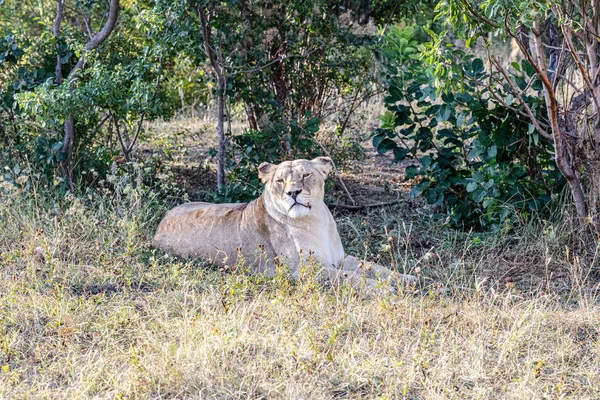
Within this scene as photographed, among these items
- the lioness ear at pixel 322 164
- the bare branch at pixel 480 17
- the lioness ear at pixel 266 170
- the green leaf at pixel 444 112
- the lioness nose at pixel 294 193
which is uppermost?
the bare branch at pixel 480 17

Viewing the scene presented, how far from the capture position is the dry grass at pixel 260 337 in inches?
173

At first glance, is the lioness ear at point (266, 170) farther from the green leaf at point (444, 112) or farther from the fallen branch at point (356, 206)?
the fallen branch at point (356, 206)

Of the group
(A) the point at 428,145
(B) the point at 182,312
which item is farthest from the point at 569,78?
(B) the point at 182,312

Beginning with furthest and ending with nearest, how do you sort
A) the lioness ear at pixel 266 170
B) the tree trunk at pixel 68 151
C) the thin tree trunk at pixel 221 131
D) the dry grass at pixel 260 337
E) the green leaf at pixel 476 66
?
the tree trunk at pixel 68 151 < the thin tree trunk at pixel 221 131 < the green leaf at pixel 476 66 < the lioness ear at pixel 266 170 < the dry grass at pixel 260 337

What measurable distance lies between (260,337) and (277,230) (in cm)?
160

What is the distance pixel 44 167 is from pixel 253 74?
2.13 meters

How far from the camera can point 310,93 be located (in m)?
8.39

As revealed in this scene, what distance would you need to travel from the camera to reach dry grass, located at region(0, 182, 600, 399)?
4387 millimetres

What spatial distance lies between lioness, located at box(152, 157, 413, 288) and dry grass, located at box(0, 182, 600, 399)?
331 millimetres

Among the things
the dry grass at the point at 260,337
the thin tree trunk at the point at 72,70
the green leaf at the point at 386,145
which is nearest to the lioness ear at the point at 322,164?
the dry grass at the point at 260,337

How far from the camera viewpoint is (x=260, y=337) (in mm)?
4883

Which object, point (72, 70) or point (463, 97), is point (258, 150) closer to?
point (72, 70)

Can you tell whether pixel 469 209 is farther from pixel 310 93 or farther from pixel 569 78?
pixel 310 93

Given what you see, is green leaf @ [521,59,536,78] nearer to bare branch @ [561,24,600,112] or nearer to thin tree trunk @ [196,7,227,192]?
bare branch @ [561,24,600,112]
